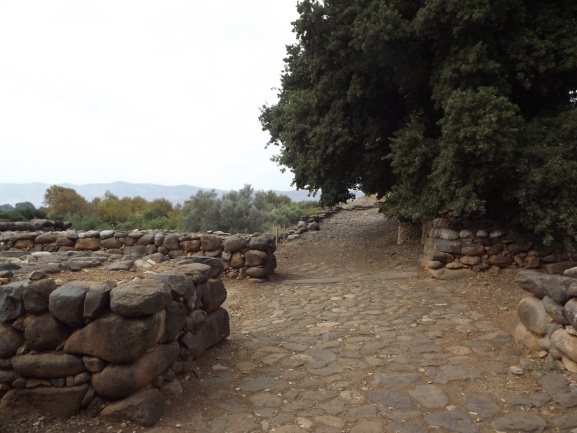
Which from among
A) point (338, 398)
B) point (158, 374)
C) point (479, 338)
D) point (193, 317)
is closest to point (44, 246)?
point (193, 317)

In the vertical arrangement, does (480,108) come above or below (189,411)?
above

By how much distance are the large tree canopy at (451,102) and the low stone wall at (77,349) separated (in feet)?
18.3

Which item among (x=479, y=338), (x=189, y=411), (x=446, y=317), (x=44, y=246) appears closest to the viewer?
(x=189, y=411)

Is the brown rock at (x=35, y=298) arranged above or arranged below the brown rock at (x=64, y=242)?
above

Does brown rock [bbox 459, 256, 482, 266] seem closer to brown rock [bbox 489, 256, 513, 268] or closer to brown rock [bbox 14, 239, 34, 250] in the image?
brown rock [bbox 489, 256, 513, 268]

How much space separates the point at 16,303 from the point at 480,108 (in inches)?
259

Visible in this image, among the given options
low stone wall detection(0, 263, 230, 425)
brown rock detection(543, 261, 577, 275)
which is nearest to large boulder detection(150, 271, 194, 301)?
low stone wall detection(0, 263, 230, 425)

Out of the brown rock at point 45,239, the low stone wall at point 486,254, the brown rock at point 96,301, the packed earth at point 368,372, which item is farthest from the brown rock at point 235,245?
the brown rock at point 96,301

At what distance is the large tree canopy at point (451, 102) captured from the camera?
22.6 feet

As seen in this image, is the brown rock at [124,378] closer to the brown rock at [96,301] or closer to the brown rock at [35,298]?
the brown rock at [96,301]

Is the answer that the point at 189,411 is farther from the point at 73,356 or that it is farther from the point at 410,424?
the point at 410,424

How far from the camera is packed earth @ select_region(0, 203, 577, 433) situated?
3373 mm

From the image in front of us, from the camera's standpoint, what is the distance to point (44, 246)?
8.97 meters

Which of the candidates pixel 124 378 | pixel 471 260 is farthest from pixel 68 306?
pixel 471 260
